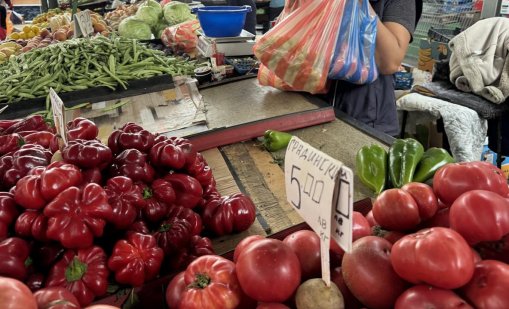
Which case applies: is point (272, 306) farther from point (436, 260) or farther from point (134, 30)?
point (134, 30)

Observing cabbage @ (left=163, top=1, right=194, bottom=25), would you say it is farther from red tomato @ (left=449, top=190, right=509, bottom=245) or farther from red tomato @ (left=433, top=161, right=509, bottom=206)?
red tomato @ (left=449, top=190, right=509, bottom=245)

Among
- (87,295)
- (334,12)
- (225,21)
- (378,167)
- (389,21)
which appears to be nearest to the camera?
(87,295)

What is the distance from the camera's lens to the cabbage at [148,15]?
4995 mm

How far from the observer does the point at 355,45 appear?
89.4 inches

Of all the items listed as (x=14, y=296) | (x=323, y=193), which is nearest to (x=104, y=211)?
(x=14, y=296)

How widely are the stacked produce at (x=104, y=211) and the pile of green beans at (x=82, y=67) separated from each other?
1.42m

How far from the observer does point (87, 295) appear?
105 cm

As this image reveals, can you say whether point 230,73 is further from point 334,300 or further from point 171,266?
point 334,300

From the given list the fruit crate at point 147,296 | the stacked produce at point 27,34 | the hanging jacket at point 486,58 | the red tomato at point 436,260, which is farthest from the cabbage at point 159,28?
the red tomato at point 436,260

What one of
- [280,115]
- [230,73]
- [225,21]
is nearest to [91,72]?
[230,73]

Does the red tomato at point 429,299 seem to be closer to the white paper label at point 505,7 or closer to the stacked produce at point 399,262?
the stacked produce at point 399,262

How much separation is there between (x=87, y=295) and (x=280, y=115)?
1.59m

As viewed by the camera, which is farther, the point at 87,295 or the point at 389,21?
the point at 389,21

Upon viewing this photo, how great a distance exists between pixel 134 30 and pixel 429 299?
472 cm
